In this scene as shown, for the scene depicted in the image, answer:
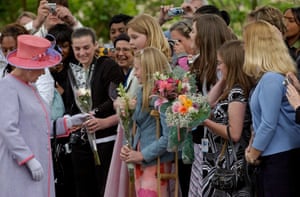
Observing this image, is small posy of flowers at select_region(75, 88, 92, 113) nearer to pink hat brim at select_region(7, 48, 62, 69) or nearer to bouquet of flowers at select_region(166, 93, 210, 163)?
pink hat brim at select_region(7, 48, 62, 69)

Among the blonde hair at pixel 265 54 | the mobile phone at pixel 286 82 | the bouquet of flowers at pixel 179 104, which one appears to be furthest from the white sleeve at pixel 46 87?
the mobile phone at pixel 286 82

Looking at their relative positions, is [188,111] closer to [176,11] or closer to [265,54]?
[265,54]

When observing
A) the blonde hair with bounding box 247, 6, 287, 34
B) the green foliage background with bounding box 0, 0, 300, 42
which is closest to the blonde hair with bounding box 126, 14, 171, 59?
the blonde hair with bounding box 247, 6, 287, 34

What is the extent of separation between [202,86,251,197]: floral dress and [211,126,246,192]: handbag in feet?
0.22

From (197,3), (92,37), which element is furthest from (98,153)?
(197,3)

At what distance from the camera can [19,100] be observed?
7715 mm

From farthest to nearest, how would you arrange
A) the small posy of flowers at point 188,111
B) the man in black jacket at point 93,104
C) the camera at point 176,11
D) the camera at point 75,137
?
1. the camera at point 176,11
2. the camera at point 75,137
3. the man in black jacket at point 93,104
4. the small posy of flowers at point 188,111

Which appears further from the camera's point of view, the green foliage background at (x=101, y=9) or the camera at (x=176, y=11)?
the green foliage background at (x=101, y=9)

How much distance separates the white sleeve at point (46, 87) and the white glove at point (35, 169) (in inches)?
68.8

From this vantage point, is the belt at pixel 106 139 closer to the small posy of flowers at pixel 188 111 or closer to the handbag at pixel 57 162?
the handbag at pixel 57 162

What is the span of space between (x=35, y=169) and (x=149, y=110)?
1.28m

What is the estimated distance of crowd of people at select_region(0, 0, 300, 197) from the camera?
7125 millimetres

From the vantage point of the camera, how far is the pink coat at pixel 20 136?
7.58 m

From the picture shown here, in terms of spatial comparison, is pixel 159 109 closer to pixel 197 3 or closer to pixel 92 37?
pixel 92 37
